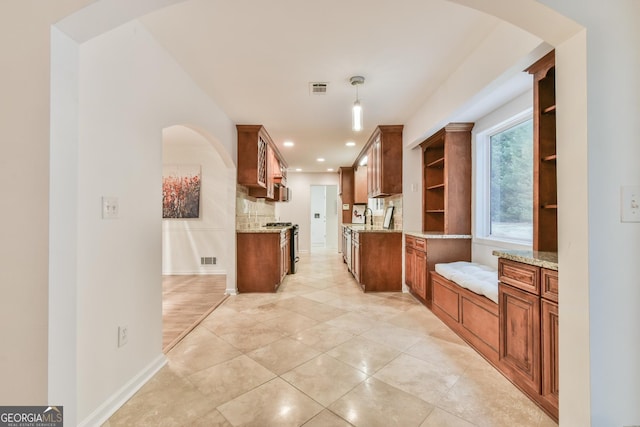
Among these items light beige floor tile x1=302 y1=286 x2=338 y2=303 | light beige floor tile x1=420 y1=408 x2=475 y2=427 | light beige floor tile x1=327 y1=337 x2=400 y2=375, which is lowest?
light beige floor tile x1=302 y1=286 x2=338 y2=303

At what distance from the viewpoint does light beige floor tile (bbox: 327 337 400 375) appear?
2088 mm

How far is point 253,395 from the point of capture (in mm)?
1739

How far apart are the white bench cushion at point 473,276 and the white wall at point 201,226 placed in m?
4.17

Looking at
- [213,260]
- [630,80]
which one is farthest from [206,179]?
[630,80]

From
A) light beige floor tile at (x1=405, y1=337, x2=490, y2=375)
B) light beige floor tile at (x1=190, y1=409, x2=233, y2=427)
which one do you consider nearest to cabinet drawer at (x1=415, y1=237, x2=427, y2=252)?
light beige floor tile at (x1=405, y1=337, x2=490, y2=375)

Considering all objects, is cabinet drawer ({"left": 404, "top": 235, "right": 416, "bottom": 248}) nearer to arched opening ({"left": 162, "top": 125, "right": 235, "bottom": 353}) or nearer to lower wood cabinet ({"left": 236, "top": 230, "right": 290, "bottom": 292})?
lower wood cabinet ({"left": 236, "top": 230, "right": 290, "bottom": 292})

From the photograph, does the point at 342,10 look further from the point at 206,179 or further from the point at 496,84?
the point at 206,179

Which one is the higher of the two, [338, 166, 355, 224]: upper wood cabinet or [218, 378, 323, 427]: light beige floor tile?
[338, 166, 355, 224]: upper wood cabinet

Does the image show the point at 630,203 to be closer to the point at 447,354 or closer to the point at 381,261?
the point at 447,354

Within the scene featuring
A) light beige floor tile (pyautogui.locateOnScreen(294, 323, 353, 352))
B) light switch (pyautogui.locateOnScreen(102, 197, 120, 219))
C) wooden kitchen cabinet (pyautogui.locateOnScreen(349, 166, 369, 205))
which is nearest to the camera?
light switch (pyautogui.locateOnScreen(102, 197, 120, 219))

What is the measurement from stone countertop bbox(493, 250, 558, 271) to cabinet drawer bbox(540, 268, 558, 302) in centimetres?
4

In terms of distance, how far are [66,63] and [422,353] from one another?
2.86 meters

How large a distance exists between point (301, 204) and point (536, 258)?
23.1ft

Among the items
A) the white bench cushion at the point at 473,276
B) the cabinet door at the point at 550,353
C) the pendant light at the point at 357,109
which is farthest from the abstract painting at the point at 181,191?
the cabinet door at the point at 550,353
